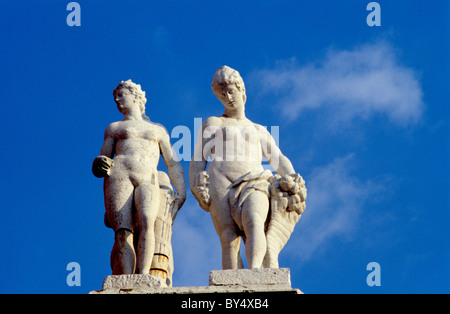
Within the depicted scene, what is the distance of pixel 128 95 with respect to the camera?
15.9 m

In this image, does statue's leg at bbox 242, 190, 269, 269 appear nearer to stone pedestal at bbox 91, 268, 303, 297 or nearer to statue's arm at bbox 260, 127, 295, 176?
stone pedestal at bbox 91, 268, 303, 297

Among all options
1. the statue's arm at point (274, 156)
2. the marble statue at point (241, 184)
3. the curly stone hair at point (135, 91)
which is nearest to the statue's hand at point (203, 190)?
the marble statue at point (241, 184)

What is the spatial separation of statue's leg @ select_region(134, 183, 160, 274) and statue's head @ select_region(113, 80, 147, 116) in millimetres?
1613

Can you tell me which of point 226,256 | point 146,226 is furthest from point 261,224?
point 146,226

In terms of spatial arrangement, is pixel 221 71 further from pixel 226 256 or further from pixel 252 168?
pixel 226 256

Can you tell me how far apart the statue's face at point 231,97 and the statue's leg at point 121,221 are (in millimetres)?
2217

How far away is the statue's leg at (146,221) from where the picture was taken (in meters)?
14.4

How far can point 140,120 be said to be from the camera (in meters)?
15.8

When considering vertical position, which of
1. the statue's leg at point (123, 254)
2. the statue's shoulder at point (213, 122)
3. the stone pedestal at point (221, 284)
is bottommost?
the stone pedestal at point (221, 284)

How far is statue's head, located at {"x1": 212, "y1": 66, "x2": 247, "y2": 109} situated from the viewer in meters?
16.0

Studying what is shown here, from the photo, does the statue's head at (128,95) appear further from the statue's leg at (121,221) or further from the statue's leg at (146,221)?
the statue's leg at (146,221)

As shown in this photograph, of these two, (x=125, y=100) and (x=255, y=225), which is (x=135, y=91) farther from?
(x=255, y=225)
